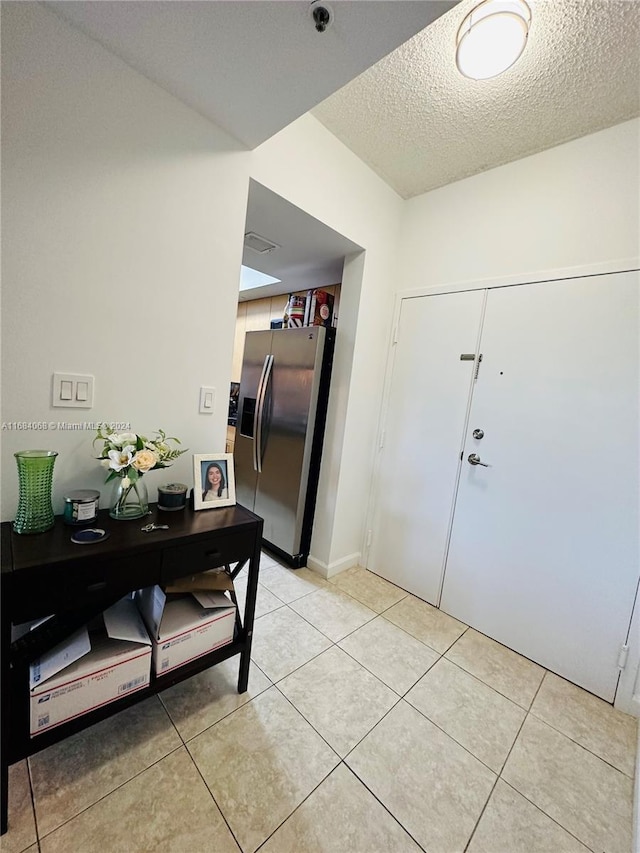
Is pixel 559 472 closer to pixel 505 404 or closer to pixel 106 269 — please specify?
pixel 505 404

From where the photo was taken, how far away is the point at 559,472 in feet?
5.69

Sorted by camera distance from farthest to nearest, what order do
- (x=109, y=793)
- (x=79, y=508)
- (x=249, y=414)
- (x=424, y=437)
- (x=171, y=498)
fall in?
(x=249, y=414), (x=424, y=437), (x=171, y=498), (x=79, y=508), (x=109, y=793)

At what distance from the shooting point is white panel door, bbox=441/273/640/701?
62.2 inches

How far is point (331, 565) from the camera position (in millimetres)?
2408

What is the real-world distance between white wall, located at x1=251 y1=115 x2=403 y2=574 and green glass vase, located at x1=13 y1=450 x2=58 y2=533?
1.63 m

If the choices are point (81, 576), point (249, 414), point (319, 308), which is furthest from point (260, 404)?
point (81, 576)

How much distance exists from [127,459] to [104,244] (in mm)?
814

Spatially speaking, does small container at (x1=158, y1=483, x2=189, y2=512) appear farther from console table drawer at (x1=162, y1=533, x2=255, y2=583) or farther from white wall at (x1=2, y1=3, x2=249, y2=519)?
console table drawer at (x1=162, y1=533, x2=255, y2=583)

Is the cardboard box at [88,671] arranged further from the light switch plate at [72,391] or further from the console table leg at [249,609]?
the light switch plate at [72,391]

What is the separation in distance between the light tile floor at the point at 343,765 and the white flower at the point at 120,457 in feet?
3.28

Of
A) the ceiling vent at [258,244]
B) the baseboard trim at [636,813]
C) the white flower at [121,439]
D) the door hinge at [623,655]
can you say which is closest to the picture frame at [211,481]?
the white flower at [121,439]

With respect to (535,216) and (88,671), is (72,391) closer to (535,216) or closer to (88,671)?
(88,671)

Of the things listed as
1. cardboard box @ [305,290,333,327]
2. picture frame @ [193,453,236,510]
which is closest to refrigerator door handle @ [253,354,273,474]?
cardboard box @ [305,290,333,327]

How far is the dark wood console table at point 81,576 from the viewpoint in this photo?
2.99ft
